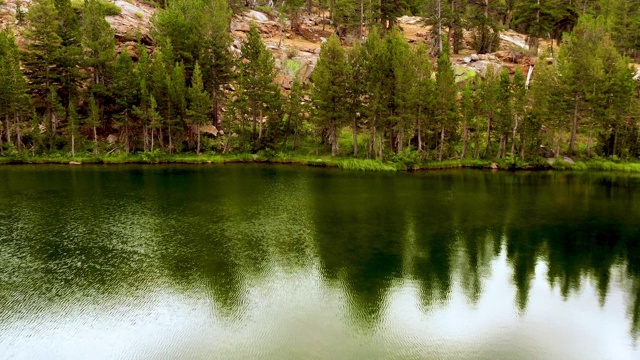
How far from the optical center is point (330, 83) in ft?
182

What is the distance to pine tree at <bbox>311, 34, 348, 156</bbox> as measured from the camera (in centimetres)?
5516

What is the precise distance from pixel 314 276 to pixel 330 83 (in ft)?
132

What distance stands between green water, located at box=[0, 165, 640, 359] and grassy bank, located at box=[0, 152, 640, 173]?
18428 millimetres

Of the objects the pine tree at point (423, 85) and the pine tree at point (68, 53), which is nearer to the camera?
the pine tree at point (423, 85)

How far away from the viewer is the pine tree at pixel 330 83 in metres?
55.2

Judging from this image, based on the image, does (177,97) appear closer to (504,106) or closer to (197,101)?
(197,101)

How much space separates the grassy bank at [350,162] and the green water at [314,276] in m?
18.4

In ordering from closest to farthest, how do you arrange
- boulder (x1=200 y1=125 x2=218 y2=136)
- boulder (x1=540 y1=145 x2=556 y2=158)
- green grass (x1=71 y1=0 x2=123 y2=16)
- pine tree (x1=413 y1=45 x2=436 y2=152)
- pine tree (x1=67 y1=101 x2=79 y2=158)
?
pine tree (x1=413 y1=45 x2=436 y2=152) → pine tree (x1=67 y1=101 x2=79 y2=158) → boulder (x1=540 y1=145 x2=556 y2=158) → boulder (x1=200 y1=125 x2=218 y2=136) → green grass (x1=71 y1=0 x2=123 y2=16)

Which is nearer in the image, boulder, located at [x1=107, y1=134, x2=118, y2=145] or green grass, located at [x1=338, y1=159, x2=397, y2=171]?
green grass, located at [x1=338, y1=159, x2=397, y2=171]

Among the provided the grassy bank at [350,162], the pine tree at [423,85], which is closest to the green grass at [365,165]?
the grassy bank at [350,162]

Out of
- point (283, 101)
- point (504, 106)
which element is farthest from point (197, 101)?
point (504, 106)

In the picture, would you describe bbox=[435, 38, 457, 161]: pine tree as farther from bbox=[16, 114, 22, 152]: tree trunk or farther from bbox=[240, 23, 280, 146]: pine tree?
bbox=[16, 114, 22, 152]: tree trunk

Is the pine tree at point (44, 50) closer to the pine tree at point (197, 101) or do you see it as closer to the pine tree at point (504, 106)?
the pine tree at point (197, 101)

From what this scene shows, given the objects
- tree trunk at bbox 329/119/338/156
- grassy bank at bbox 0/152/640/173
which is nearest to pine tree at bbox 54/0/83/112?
grassy bank at bbox 0/152/640/173
